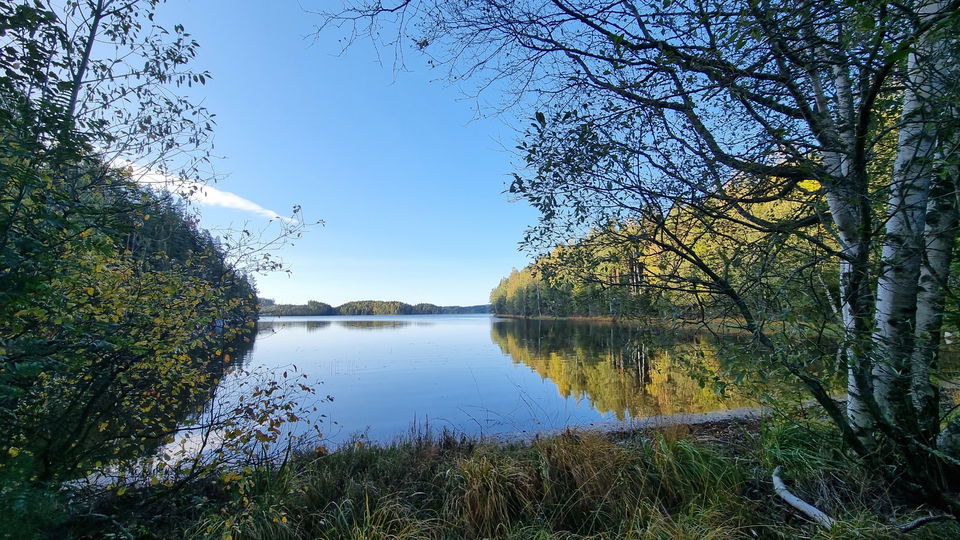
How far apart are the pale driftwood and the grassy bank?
6 cm

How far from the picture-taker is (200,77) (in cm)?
281

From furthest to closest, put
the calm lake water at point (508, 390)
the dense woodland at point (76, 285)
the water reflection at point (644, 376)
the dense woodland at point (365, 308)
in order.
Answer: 1. the dense woodland at point (365, 308)
2. the calm lake water at point (508, 390)
3. the water reflection at point (644, 376)
4. the dense woodland at point (76, 285)

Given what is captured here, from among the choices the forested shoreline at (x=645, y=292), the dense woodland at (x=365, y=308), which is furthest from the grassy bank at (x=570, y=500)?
the dense woodland at (x=365, y=308)

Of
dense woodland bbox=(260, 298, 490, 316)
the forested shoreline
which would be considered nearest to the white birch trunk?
the forested shoreline

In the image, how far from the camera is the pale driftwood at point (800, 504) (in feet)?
7.38

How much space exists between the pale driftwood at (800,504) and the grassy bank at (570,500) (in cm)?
6

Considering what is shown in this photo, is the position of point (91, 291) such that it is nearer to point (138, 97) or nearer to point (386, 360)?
point (138, 97)

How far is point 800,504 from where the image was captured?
2.46 m

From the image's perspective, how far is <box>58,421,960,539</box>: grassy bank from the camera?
2508 millimetres

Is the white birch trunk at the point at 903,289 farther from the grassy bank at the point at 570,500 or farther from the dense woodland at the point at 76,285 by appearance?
the dense woodland at the point at 76,285

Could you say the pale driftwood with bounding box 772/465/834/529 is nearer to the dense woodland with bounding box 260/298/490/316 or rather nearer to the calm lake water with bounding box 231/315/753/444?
the calm lake water with bounding box 231/315/753/444

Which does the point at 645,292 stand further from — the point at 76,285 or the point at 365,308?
the point at 365,308

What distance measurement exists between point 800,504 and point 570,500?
1.53 m

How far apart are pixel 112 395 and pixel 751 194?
5267mm
